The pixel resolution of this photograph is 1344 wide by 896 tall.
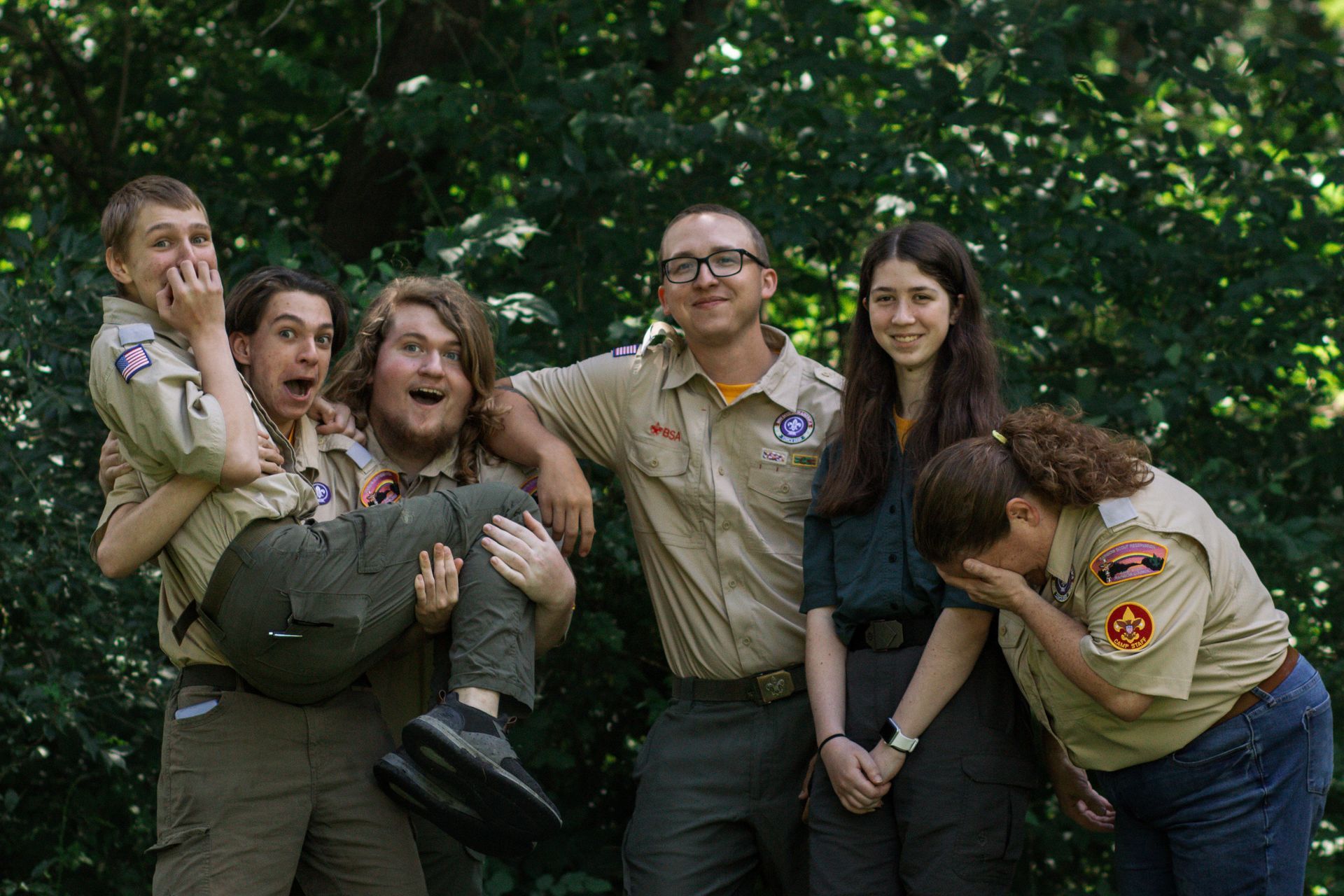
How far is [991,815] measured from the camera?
2.85 m

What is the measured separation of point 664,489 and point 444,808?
1082mm

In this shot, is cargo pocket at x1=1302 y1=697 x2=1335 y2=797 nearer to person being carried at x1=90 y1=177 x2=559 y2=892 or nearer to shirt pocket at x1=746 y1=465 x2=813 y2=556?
shirt pocket at x1=746 y1=465 x2=813 y2=556

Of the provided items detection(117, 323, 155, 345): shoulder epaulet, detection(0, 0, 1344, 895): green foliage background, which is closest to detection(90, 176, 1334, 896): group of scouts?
detection(117, 323, 155, 345): shoulder epaulet

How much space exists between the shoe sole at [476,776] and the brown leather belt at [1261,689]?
145 centimetres

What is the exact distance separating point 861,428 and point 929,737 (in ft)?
2.50

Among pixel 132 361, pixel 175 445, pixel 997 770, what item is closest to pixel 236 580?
pixel 175 445

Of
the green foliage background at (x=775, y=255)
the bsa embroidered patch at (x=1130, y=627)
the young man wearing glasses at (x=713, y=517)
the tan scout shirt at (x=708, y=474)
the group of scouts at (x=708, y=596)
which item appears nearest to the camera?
the bsa embroidered patch at (x=1130, y=627)

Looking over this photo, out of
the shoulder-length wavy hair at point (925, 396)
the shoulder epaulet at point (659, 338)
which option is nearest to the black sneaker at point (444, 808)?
the shoulder-length wavy hair at point (925, 396)

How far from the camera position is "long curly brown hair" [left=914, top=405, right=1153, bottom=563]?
8.79 ft

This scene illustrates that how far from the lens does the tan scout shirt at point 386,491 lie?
321 cm

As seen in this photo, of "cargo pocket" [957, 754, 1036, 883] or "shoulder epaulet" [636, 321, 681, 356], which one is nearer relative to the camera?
"cargo pocket" [957, 754, 1036, 883]

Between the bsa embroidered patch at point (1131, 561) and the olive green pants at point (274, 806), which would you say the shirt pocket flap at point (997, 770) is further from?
the olive green pants at point (274, 806)

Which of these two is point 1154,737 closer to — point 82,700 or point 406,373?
point 406,373

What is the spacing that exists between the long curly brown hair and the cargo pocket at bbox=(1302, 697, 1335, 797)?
2.04ft
